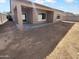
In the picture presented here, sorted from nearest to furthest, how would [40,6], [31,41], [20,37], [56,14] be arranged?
1. [31,41]
2. [20,37]
3. [40,6]
4. [56,14]

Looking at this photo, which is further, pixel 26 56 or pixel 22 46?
pixel 22 46

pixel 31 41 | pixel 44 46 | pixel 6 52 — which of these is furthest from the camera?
pixel 31 41

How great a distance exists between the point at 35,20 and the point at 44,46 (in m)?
9.32

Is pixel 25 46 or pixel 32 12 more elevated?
pixel 32 12

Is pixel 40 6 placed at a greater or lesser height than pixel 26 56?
greater

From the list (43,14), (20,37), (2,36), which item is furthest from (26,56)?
(43,14)

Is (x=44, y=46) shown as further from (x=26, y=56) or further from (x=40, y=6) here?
(x=40, y=6)

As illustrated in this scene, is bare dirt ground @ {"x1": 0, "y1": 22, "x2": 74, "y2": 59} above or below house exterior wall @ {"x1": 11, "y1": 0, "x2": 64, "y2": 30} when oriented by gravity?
below

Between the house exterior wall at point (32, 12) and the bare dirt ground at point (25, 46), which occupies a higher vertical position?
the house exterior wall at point (32, 12)

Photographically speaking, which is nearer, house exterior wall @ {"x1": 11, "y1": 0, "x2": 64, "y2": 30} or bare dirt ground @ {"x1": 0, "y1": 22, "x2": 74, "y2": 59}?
bare dirt ground @ {"x1": 0, "y1": 22, "x2": 74, "y2": 59}

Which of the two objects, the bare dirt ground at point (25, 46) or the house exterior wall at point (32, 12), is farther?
the house exterior wall at point (32, 12)

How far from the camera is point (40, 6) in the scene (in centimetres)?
1667

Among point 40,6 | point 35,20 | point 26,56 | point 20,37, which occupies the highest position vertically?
point 40,6

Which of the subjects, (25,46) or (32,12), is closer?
(25,46)
